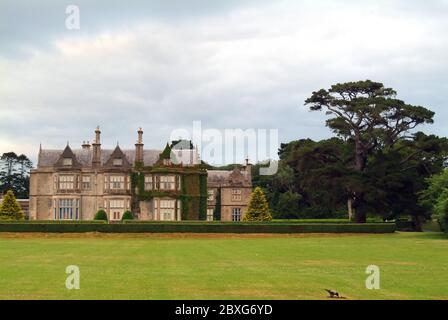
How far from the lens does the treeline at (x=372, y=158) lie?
62688 millimetres

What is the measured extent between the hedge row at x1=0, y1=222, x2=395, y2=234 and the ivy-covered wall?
19124 mm

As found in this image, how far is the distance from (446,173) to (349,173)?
1018cm

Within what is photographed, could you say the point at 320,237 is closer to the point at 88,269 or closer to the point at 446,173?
the point at 446,173

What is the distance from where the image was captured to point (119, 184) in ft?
254

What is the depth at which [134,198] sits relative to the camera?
3027 inches

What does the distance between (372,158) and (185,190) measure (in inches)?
820

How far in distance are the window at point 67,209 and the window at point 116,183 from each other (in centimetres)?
437

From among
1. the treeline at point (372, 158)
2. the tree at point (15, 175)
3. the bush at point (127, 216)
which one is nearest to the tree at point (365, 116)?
the treeline at point (372, 158)

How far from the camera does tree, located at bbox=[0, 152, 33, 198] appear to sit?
11969 cm

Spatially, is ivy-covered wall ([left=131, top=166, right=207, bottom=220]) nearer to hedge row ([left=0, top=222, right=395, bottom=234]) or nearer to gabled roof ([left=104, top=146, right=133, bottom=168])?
gabled roof ([left=104, top=146, right=133, bottom=168])

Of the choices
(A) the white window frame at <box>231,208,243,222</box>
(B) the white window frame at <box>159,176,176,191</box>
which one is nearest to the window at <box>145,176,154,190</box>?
(B) the white window frame at <box>159,176,176,191</box>

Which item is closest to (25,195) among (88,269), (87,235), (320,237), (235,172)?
(235,172)

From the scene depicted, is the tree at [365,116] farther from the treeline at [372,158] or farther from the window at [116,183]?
the window at [116,183]
